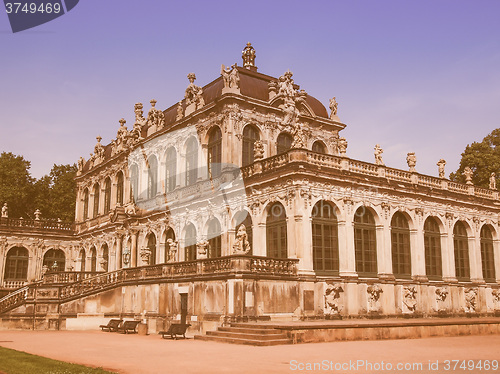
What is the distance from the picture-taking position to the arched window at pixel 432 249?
95.0 feet

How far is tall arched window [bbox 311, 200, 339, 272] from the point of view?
947 inches

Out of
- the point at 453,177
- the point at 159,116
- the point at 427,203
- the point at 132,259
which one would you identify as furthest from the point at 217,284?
the point at 453,177

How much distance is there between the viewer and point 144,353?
49.5 ft

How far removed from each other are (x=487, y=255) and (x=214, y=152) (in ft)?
57.5

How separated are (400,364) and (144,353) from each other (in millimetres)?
7029

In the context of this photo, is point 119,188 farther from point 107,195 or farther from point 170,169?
point 170,169

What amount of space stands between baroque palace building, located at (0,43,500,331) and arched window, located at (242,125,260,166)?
84mm

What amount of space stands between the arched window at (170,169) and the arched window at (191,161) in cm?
154

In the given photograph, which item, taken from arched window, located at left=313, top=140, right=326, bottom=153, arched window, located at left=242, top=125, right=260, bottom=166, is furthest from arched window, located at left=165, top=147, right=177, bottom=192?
arched window, located at left=313, top=140, right=326, bottom=153

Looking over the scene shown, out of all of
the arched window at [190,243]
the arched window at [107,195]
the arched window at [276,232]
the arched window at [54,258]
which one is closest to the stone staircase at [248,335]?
the arched window at [276,232]

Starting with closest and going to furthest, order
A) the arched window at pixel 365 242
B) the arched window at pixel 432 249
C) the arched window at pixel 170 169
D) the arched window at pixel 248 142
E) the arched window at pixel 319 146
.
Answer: the arched window at pixel 365 242 < the arched window at pixel 432 249 < the arched window at pixel 248 142 < the arched window at pixel 319 146 < the arched window at pixel 170 169

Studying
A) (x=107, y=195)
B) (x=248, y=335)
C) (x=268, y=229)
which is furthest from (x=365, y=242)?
(x=107, y=195)

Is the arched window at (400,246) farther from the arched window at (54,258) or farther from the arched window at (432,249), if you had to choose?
the arched window at (54,258)

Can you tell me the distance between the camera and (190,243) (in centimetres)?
3109
